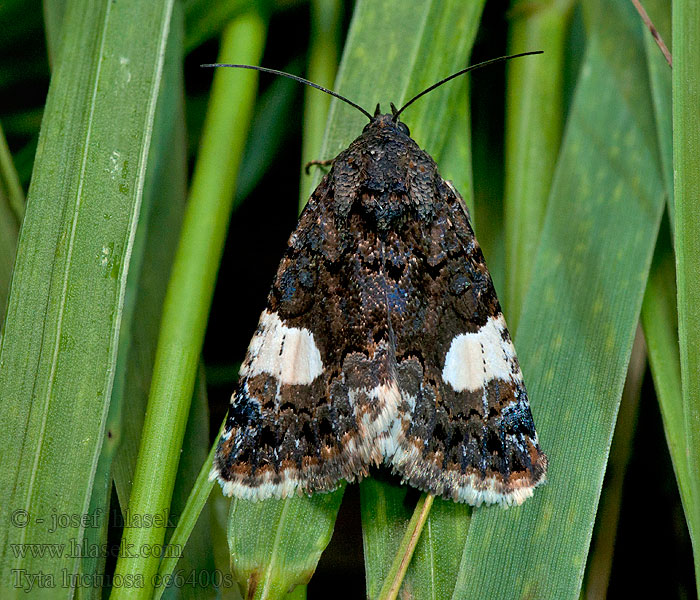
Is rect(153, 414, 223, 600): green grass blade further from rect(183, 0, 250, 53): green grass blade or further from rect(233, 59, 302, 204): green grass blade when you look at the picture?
rect(183, 0, 250, 53): green grass blade

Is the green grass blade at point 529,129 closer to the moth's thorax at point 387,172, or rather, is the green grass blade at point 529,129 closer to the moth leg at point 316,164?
the moth's thorax at point 387,172

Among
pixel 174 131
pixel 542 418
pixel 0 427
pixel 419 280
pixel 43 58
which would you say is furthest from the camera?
pixel 43 58

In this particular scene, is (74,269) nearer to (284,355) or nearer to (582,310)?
(284,355)

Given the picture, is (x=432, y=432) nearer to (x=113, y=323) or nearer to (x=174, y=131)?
(x=113, y=323)

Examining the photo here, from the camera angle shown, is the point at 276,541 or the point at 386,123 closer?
the point at 276,541

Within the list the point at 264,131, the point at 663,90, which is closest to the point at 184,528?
the point at 264,131

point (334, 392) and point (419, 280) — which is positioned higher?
point (419, 280)

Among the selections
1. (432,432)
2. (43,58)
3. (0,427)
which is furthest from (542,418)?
(43,58)
